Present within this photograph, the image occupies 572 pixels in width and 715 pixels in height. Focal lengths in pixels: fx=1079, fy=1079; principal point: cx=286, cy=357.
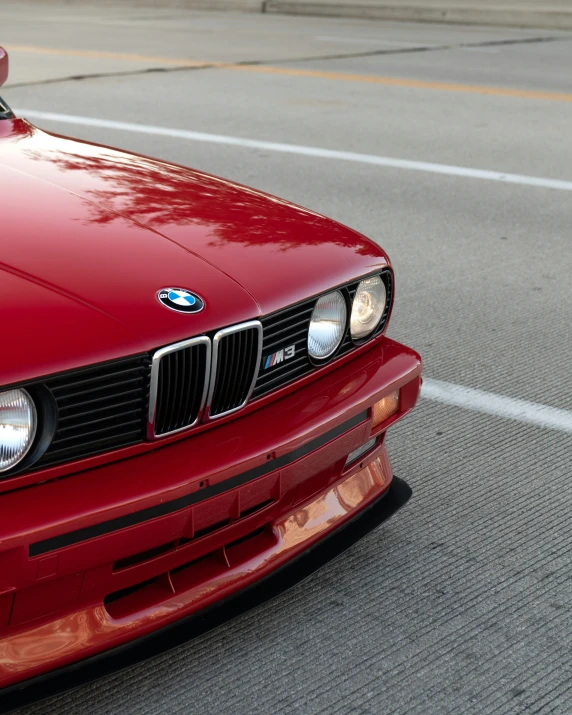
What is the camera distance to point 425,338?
4.54 m

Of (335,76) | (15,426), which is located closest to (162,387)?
(15,426)

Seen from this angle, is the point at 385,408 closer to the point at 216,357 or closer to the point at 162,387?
the point at 216,357

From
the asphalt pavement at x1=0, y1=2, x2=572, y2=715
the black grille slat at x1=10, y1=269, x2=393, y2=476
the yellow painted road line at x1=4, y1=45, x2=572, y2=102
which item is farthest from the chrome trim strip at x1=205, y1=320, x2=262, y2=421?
the yellow painted road line at x1=4, y1=45, x2=572, y2=102

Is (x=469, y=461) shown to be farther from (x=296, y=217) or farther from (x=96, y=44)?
(x=96, y=44)

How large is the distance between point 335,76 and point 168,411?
34.9 feet

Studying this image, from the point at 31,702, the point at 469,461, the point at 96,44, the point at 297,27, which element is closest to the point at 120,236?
the point at 31,702

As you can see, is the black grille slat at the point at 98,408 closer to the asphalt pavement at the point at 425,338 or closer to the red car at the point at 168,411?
the red car at the point at 168,411

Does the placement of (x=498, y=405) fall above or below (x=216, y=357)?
below

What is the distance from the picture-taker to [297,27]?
18.7m

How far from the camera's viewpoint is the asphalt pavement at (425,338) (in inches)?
95.0

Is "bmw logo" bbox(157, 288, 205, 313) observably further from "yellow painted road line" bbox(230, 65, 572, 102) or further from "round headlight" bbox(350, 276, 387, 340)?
"yellow painted road line" bbox(230, 65, 572, 102)

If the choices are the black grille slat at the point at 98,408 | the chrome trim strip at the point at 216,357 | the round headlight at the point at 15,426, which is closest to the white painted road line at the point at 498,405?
the chrome trim strip at the point at 216,357

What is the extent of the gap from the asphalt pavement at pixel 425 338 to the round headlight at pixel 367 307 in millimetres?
648

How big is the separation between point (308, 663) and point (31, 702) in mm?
676
